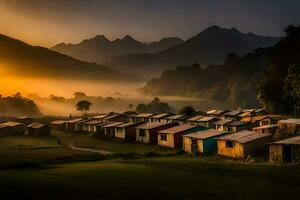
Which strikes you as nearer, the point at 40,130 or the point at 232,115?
the point at 40,130

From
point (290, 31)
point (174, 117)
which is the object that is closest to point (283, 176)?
point (290, 31)

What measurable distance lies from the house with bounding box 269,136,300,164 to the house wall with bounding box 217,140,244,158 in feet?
20.8

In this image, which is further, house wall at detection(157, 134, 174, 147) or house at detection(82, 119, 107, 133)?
house at detection(82, 119, 107, 133)

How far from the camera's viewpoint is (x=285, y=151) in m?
51.2

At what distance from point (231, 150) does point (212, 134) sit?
326 inches

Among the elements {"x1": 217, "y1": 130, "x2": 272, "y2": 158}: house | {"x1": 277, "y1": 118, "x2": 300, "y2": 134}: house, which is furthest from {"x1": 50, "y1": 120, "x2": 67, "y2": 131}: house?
{"x1": 217, "y1": 130, "x2": 272, "y2": 158}: house

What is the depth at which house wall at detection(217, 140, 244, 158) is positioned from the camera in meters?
58.8

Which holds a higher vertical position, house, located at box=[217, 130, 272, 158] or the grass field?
house, located at box=[217, 130, 272, 158]

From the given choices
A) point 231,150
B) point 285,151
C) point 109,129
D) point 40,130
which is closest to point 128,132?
point 109,129

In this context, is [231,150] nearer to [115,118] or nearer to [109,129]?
[109,129]

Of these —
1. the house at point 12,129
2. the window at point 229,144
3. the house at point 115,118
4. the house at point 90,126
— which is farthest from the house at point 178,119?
the window at point 229,144

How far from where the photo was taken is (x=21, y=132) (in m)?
120

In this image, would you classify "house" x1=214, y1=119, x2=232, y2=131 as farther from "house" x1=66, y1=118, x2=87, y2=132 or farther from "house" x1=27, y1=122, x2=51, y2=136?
"house" x1=66, y1=118, x2=87, y2=132

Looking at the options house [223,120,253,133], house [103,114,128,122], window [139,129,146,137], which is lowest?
window [139,129,146,137]
